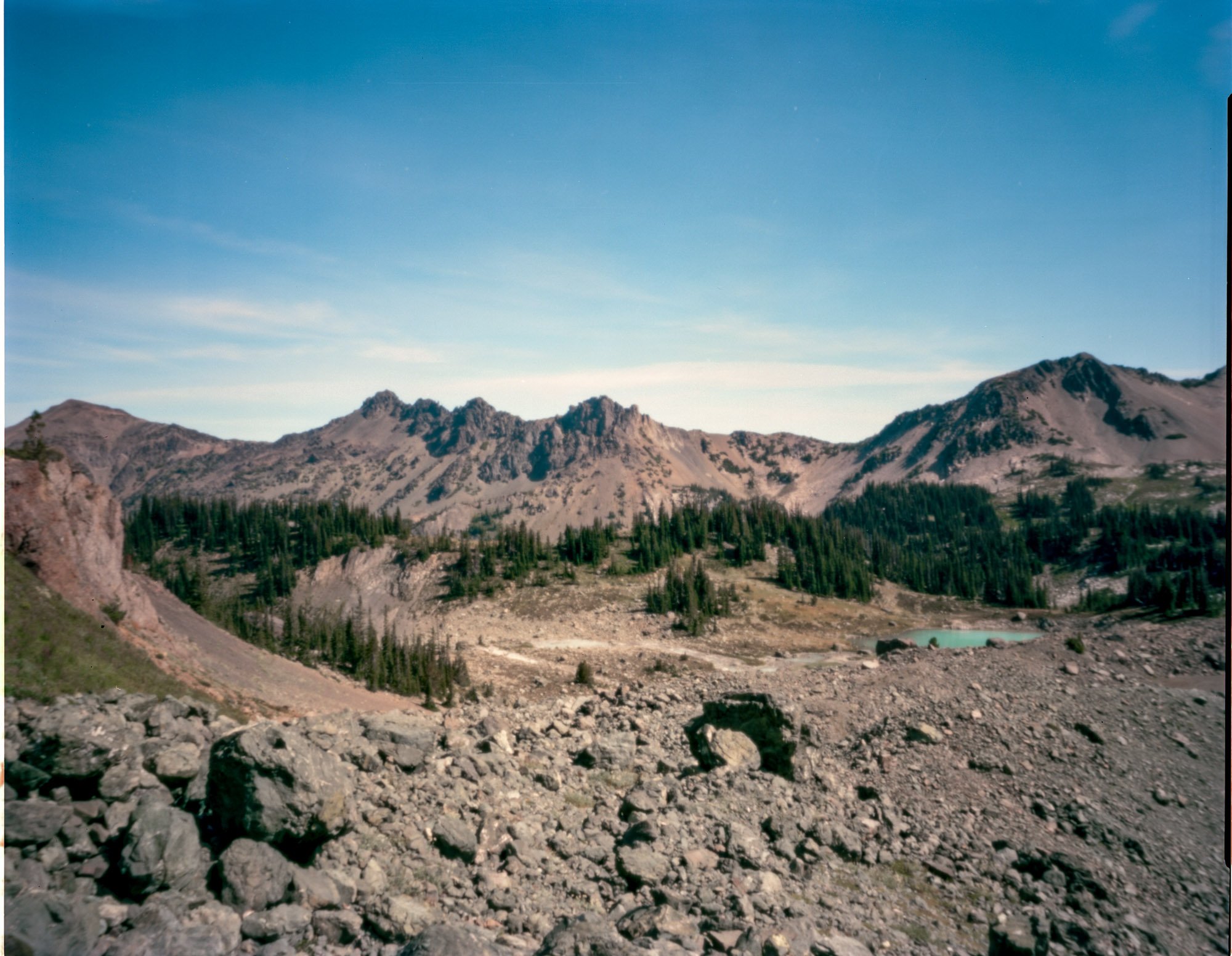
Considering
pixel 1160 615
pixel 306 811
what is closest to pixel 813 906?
pixel 306 811

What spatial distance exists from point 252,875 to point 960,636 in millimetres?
87109

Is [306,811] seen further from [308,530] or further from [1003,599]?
[1003,599]

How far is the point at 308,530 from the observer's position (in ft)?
331

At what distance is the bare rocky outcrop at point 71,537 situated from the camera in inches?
819

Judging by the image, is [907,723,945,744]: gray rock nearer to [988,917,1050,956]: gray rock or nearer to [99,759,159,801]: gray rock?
[988,917,1050,956]: gray rock

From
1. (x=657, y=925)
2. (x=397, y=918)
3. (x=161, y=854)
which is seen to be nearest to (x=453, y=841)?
(x=397, y=918)

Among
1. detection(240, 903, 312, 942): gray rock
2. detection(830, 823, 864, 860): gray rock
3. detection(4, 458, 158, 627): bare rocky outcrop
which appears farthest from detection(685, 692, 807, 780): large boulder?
detection(4, 458, 158, 627): bare rocky outcrop

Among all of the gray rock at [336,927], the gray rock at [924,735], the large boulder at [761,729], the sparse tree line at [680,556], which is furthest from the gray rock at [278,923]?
the sparse tree line at [680,556]

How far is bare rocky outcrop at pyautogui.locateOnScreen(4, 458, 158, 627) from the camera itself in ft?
68.2

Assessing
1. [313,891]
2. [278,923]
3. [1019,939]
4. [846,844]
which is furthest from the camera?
[846,844]

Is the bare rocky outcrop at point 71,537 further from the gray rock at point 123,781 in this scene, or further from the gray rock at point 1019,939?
the gray rock at point 1019,939

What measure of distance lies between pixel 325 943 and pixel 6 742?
7.33 metres

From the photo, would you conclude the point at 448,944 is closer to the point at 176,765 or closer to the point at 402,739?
the point at 176,765

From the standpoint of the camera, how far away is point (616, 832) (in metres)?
14.3
